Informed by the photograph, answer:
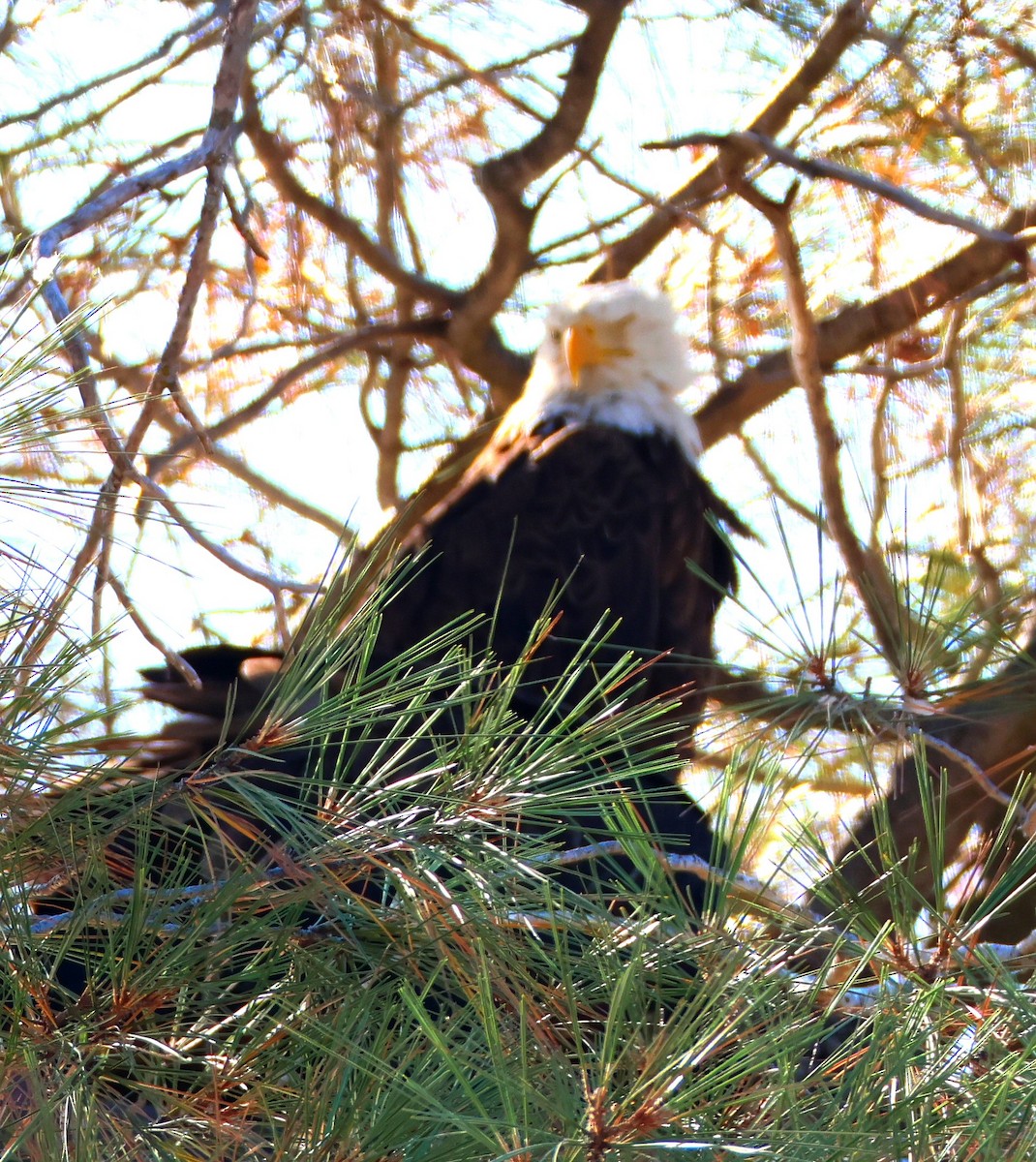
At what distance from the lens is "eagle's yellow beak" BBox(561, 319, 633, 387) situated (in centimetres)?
309

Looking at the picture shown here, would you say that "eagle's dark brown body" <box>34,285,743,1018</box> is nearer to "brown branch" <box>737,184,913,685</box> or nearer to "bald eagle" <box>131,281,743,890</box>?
"bald eagle" <box>131,281,743,890</box>

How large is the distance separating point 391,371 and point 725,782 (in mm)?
2076

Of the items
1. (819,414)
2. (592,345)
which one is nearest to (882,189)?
(819,414)

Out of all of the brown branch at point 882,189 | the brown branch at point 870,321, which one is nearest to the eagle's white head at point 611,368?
the brown branch at point 870,321

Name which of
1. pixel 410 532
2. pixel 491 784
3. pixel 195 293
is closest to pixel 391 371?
pixel 410 532

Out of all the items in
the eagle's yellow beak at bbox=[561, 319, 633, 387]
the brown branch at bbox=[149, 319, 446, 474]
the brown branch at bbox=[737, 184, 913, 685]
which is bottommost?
the brown branch at bbox=[737, 184, 913, 685]

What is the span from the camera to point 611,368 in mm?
3248

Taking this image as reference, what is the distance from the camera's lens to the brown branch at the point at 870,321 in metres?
2.42

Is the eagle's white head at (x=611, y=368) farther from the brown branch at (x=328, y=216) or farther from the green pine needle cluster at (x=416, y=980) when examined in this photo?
the green pine needle cluster at (x=416, y=980)

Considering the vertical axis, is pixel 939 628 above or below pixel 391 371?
below

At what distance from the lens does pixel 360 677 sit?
101cm

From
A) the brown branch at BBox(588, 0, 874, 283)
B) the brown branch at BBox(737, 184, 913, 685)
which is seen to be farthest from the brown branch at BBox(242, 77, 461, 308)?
the brown branch at BBox(737, 184, 913, 685)

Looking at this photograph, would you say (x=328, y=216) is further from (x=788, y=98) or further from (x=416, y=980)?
(x=416, y=980)

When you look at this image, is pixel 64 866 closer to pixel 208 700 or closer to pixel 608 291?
pixel 208 700
